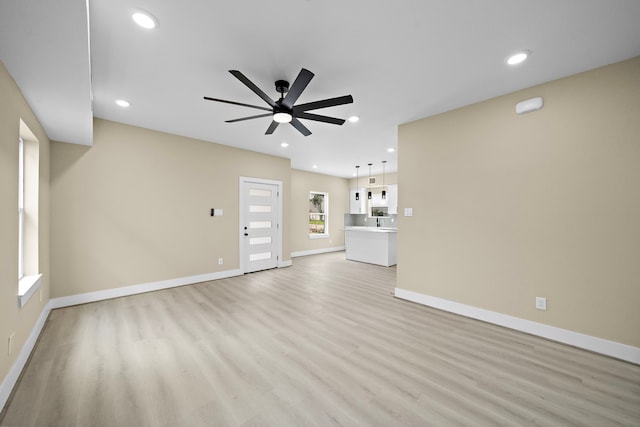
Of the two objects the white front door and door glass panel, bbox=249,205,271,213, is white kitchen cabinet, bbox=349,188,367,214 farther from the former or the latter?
door glass panel, bbox=249,205,271,213

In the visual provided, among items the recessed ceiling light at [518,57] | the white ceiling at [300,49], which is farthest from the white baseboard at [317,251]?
the recessed ceiling light at [518,57]

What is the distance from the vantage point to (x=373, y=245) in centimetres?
659

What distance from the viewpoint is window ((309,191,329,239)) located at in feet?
27.6

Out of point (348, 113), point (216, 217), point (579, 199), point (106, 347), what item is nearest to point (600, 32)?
point (579, 199)

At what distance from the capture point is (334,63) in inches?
94.7

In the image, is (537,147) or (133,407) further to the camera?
(537,147)

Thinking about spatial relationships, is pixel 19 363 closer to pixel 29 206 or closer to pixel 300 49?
pixel 29 206

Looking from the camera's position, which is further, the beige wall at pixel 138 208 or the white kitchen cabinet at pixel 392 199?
the white kitchen cabinet at pixel 392 199

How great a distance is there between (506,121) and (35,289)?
554cm

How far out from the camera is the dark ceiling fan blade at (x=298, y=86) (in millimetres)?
1982

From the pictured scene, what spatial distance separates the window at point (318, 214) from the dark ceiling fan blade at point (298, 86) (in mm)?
5808

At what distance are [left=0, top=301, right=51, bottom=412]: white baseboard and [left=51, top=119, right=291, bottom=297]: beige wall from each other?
988 mm

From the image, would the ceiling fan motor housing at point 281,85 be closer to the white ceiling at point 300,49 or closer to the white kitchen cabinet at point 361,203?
the white ceiling at point 300,49

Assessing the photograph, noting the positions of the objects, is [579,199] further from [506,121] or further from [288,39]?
[288,39]
